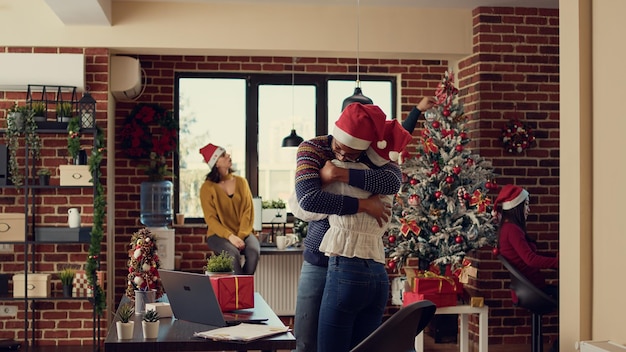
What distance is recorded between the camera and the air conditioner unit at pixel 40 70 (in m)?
7.00

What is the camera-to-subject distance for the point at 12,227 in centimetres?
699

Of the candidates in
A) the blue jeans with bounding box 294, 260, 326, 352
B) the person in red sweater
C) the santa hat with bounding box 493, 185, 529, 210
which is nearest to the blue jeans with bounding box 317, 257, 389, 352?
the blue jeans with bounding box 294, 260, 326, 352

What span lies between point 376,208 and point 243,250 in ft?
13.9

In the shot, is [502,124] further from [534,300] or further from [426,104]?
[534,300]

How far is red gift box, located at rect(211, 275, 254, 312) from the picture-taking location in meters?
3.73

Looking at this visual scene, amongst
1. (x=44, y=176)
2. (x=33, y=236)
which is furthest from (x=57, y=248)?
(x=44, y=176)

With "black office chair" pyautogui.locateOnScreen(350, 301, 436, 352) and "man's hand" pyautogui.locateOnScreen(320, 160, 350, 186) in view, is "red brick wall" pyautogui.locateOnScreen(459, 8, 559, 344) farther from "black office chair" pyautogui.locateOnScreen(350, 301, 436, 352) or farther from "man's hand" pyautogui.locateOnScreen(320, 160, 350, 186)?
"black office chair" pyautogui.locateOnScreen(350, 301, 436, 352)

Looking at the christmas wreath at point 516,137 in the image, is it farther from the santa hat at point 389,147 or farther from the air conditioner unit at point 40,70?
the santa hat at point 389,147

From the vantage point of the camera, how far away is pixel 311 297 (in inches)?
150

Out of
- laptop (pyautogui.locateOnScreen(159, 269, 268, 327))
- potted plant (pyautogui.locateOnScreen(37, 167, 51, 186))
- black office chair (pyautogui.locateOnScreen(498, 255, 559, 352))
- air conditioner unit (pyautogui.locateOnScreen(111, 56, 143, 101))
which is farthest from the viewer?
air conditioner unit (pyautogui.locateOnScreen(111, 56, 143, 101))

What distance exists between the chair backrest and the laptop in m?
2.85

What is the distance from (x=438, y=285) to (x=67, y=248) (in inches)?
127

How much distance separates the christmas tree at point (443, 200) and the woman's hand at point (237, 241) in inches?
58.6
